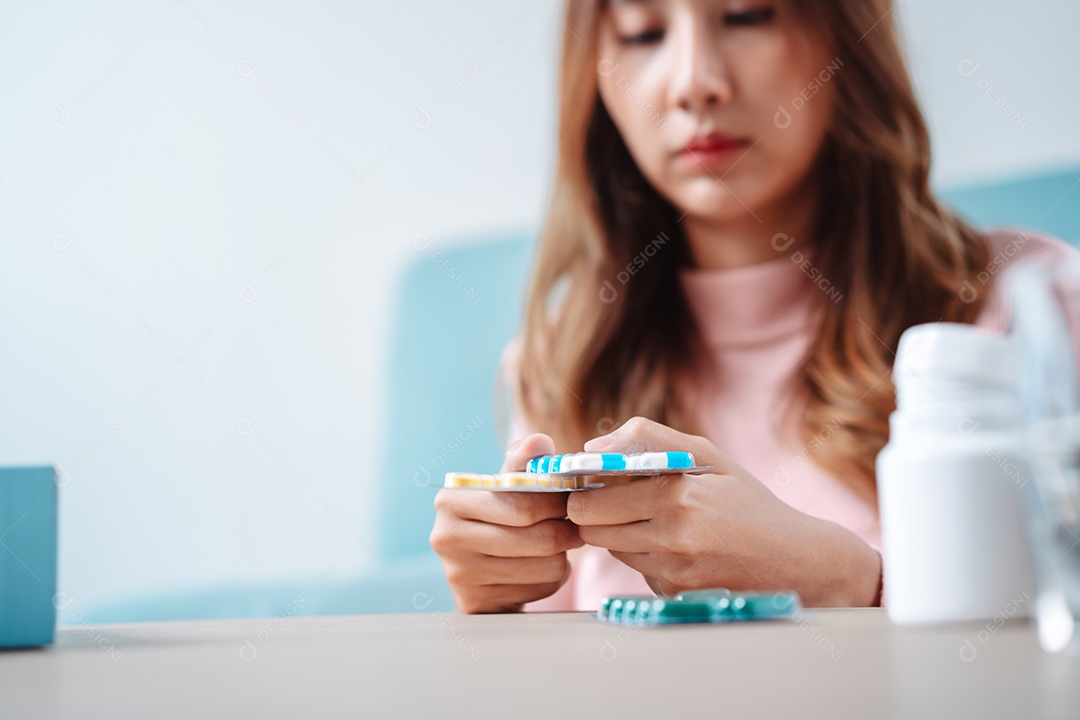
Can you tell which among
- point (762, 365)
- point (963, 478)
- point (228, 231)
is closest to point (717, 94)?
point (762, 365)

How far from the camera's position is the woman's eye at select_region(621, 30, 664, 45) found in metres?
1.21

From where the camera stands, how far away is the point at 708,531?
26.1 inches

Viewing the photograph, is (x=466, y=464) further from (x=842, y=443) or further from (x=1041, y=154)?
(x=1041, y=154)

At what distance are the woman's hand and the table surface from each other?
0.15 m

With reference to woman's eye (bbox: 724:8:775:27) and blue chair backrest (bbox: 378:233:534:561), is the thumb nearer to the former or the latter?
woman's eye (bbox: 724:8:775:27)

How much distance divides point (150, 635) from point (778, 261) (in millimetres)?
964

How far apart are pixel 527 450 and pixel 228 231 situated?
1509 millimetres

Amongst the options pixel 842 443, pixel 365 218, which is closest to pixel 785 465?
pixel 842 443

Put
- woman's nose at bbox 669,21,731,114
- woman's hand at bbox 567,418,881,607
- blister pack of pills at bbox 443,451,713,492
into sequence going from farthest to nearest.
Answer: woman's nose at bbox 669,21,731,114
woman's hand at bbox 567,418,881,607
blister pack of pills at bbox 443,451,713,492

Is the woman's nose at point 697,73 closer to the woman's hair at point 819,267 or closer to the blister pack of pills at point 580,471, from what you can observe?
the woman's hair at point 819,267

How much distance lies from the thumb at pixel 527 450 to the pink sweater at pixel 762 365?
48cm

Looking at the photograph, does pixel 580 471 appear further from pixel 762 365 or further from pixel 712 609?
pixel 762 365

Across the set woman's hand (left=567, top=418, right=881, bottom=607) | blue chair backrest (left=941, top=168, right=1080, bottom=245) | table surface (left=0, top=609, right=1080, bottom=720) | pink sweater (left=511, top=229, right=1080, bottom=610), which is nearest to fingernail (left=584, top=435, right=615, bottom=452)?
woman's hand (left=567, top=418, right=881, bottom=607)

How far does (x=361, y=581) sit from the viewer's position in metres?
1.43
